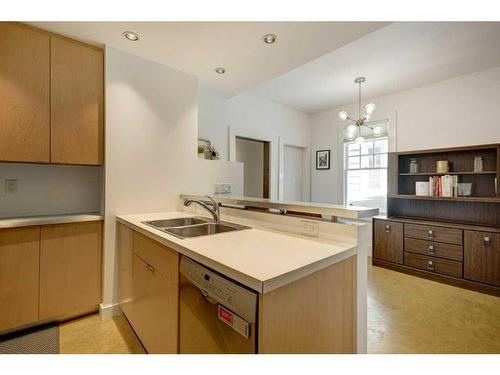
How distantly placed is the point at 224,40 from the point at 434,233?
123 inches

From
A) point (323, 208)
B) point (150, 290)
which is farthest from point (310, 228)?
point (150, 290)

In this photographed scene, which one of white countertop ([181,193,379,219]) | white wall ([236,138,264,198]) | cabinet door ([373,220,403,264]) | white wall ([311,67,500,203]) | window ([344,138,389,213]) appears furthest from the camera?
white wall ([236,138,264,198])

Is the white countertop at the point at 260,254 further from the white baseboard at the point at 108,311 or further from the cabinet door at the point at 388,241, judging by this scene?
the cabinet door at the point at 388,241

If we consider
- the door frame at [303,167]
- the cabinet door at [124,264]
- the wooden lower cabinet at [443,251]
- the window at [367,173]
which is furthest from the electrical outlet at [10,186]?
the window at [367,173]

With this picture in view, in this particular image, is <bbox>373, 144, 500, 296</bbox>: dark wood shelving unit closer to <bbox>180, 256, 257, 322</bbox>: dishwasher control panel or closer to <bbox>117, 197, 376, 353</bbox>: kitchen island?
<bbox>117, 197, 376, 353</bbox>: kitchen island

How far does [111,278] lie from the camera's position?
2.14m

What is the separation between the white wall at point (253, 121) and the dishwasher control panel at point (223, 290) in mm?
2466

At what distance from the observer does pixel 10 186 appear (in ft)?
6.57

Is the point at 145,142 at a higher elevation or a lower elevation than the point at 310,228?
higher

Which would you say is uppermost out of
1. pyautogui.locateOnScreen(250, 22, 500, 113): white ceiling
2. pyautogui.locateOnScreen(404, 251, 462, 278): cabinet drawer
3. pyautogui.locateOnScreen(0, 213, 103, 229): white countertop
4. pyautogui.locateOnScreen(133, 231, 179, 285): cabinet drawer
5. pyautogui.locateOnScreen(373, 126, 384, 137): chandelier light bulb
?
pyautogui.locateOnScreen(250, 22, 500, 113): white ceiling

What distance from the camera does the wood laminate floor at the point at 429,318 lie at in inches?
68.2

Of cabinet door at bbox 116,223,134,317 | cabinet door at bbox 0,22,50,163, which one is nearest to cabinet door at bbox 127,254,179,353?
cabinet door at bbox 116,223,134,317

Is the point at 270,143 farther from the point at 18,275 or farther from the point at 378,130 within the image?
the point at 18,275

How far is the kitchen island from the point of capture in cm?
86
